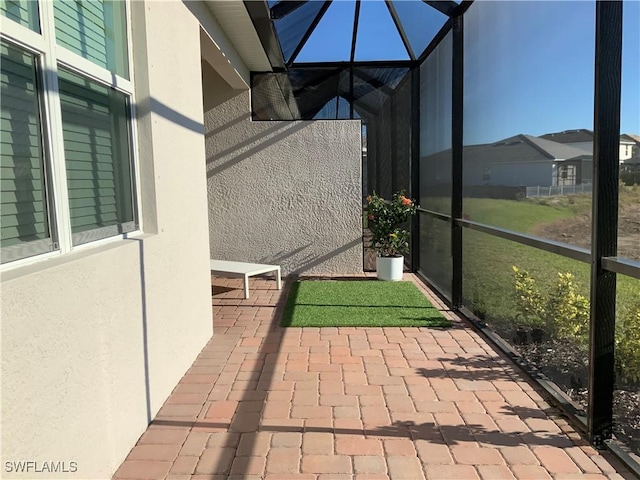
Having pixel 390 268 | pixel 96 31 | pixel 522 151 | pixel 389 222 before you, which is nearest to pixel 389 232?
pixel 389 222

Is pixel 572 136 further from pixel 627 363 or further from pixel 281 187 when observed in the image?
pixel 281 187

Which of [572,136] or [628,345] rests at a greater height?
[572,136]

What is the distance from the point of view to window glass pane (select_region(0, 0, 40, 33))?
69.5 inches

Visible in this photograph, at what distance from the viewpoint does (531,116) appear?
12.4ft

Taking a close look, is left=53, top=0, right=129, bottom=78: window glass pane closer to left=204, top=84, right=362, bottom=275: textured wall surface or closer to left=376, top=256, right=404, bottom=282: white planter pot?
left=204, top=84, right=362, bottom=275: textured wall surface

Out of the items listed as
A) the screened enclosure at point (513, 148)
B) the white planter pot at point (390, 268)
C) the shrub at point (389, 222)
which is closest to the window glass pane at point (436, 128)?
the screened enclosure at point (513, 148)

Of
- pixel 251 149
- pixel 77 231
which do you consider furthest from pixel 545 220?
pixel 251 149

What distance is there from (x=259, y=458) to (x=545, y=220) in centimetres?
256

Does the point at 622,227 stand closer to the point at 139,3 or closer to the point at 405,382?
the point at 405,382

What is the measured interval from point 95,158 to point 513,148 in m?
3.25

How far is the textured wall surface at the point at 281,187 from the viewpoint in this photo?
23.8ft

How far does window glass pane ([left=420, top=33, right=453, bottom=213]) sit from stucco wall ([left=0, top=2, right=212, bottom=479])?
3117mm

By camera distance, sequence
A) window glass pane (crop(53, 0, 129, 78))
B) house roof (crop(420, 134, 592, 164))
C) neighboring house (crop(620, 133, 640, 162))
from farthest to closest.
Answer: house roof (crop(420, 134, 592, 164)) < neighboring house (crop(620, 133, 640, 162)) < window glass pane (crop(53, 0, 129, 78))

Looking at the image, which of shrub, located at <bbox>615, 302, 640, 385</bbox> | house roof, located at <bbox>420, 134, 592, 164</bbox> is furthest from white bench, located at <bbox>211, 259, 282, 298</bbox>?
shrub, located at <bbox>615, 302, 640, 385</bbox>
